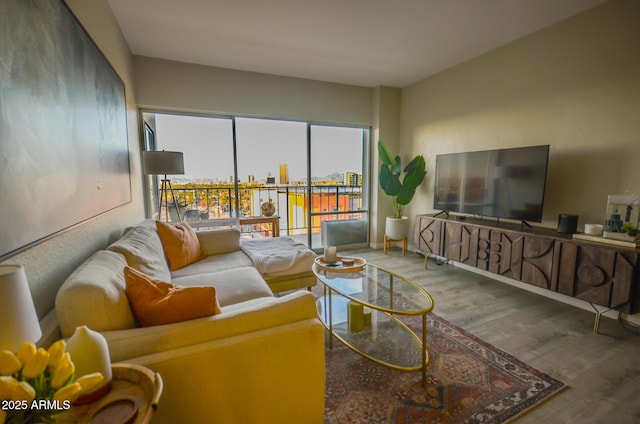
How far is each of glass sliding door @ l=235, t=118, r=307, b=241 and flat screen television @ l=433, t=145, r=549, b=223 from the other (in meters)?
2.06

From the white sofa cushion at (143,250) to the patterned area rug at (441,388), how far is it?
1301 millimetres

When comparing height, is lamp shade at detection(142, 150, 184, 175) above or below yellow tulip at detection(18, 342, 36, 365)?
above

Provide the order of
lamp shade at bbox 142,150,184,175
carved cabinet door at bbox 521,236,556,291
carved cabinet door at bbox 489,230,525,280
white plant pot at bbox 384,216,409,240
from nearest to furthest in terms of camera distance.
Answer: carved cabinet door at bbox 521,236,556,291, carved cabinet door at bbox 489,230,525,280, lamp shade at bbox 142,150,184,175, white plant pot at bbox 384,216,409,240

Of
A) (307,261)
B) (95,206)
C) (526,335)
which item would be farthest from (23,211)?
(526,335)

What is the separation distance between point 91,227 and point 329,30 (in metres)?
2.70

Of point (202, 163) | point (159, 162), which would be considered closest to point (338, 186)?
point (202, 163)

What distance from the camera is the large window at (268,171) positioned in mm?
3873

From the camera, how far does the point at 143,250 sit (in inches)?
73.6

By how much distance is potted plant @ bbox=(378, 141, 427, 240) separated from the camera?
13.6 ft

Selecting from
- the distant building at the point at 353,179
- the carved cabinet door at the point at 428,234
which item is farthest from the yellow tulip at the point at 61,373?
the distant building at the point at 353,179

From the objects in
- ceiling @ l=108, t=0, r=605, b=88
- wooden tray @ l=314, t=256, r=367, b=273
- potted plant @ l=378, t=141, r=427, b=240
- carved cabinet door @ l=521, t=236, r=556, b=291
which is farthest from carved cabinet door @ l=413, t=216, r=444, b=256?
ceiling @ l=108, t=0, r=605, b=88

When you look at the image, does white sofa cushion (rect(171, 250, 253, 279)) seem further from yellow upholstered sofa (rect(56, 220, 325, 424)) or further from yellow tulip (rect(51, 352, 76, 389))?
yellow tulip (rect(51, 352, 76, 389))

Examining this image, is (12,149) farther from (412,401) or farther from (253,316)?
(412,401)

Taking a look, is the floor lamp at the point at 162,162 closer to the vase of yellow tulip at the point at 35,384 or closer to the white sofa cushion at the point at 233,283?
the white sofa cushion at the point at 233,283
